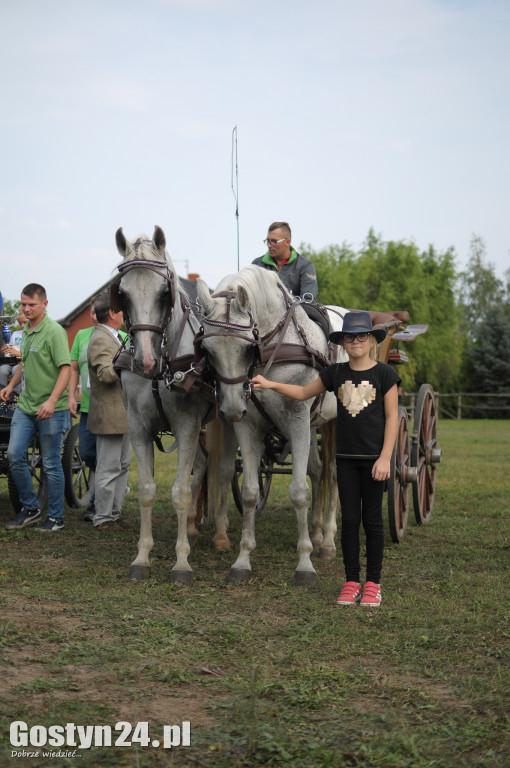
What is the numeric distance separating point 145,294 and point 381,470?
1805 millimetres

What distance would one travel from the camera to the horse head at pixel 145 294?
4.84 meters

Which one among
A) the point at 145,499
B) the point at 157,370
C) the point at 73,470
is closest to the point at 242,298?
the point at 157,370

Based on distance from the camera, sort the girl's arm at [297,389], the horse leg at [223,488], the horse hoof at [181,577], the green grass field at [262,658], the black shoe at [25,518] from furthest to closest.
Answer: the black shoe at [25,518]
the horse leg at [223,488]
the horse hoof at [181,577]
the girl's arm at [297,389]
the green grass field at [262,658]

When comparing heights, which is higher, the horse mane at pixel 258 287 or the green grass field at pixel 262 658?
the horse mane at pixel 258 287

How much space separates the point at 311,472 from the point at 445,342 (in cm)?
3970

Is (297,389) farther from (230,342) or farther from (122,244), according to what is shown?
(122,244)

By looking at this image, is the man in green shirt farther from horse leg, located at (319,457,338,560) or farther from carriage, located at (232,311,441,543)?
horse leg, located at (319,457,338,560)

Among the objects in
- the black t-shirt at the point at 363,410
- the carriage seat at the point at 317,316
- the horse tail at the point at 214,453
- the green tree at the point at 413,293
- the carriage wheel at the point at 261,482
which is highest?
the green tree at the point at 413,293

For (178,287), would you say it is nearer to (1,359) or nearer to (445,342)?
(1,359)

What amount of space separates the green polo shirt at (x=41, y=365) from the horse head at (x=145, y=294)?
2.17 metres

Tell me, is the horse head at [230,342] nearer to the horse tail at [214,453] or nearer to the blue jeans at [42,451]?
the horse tail at [214,453]

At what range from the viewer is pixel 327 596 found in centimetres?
500

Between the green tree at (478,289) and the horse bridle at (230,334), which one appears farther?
the green tree at (478,289)

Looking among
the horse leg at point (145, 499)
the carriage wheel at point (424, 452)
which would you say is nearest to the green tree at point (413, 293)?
the carriage wheel at point (424, 452)
